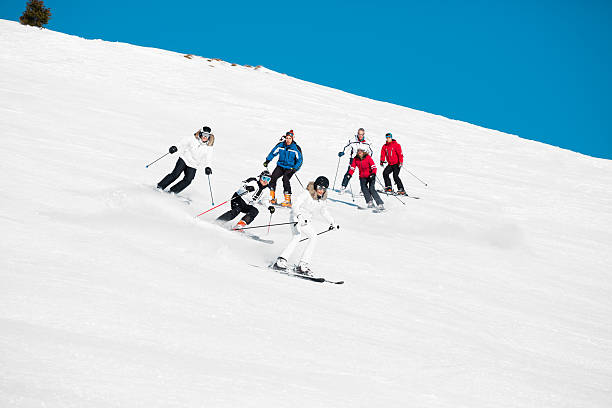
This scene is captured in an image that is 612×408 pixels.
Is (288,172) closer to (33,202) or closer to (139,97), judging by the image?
(33,202)

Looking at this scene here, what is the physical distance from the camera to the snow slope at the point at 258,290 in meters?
3.83

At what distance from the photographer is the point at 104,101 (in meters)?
20.2

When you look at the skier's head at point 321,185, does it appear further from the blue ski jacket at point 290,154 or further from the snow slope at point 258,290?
the blue ski jacket at point 290,154

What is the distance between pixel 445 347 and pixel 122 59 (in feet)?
92.4

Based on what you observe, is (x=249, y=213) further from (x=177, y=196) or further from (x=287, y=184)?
(x=287, y=184)

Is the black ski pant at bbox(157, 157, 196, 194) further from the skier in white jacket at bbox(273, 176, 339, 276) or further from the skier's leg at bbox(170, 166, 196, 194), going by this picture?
the skier in white jacket at bbox(273, 176, 339, 276)

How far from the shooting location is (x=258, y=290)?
6.28m

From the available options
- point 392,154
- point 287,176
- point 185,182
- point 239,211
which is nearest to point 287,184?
point 287,176

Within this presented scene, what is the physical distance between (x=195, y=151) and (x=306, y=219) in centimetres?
385

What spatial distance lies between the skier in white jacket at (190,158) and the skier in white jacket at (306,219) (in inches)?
125

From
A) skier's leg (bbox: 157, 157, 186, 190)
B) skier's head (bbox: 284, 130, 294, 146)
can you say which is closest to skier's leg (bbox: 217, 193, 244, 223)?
skier's leg (bbox: 157, 157, 186, 190)

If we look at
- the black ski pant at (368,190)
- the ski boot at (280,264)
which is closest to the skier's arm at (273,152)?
the black ski pant at (368,190)

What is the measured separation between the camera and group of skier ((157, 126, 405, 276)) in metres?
7.92

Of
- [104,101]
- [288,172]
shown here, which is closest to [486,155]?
[288,172]
